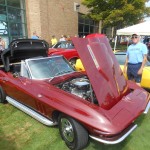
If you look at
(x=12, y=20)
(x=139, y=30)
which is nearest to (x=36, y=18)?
(x=12, y=20)

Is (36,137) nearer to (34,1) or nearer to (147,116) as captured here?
(147,116)

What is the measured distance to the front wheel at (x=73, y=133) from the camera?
3.28 metres

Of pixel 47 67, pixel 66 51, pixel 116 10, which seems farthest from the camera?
pixel 116 10

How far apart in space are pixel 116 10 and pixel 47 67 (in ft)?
54.3

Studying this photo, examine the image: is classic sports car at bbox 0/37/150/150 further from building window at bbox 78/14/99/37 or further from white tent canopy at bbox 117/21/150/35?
building window at bbox 78/14/99/37

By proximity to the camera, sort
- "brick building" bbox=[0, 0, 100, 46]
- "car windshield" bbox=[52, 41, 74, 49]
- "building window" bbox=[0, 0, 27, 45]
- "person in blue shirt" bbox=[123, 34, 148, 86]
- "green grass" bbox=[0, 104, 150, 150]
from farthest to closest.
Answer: "brick building" bbox=[0, 0, 100, 46], "building window" bbox=[0, 0, 27, 45], "car windshield" bbox=[52, 41, 74, 49], "person in blue shirt" bbox=[123, 34, 148, 86], "green grass" bbox=[0, 104, 150, 150]

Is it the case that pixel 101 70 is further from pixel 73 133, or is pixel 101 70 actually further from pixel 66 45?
pixel 66 45

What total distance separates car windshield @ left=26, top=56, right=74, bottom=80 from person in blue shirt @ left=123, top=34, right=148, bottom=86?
62.4 inches

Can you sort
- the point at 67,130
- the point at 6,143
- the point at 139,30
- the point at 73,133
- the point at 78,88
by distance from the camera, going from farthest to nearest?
the point at 139,30, the point at 78,88, the point at 6,143, the point at 67,130, the point at 73,133

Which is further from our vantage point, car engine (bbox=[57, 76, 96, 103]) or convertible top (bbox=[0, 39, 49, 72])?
convertible top (bbox=[0, 39, 49, 72])

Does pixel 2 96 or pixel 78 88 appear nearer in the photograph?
pixel 78 88

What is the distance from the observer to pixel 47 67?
4871 millimetres

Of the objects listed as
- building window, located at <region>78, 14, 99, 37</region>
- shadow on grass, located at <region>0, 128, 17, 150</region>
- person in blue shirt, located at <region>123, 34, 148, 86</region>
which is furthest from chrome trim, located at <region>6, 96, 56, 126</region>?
building window, located at <region>78, 14, 99, 37</region>

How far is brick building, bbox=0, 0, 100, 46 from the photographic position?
49.1 feet
